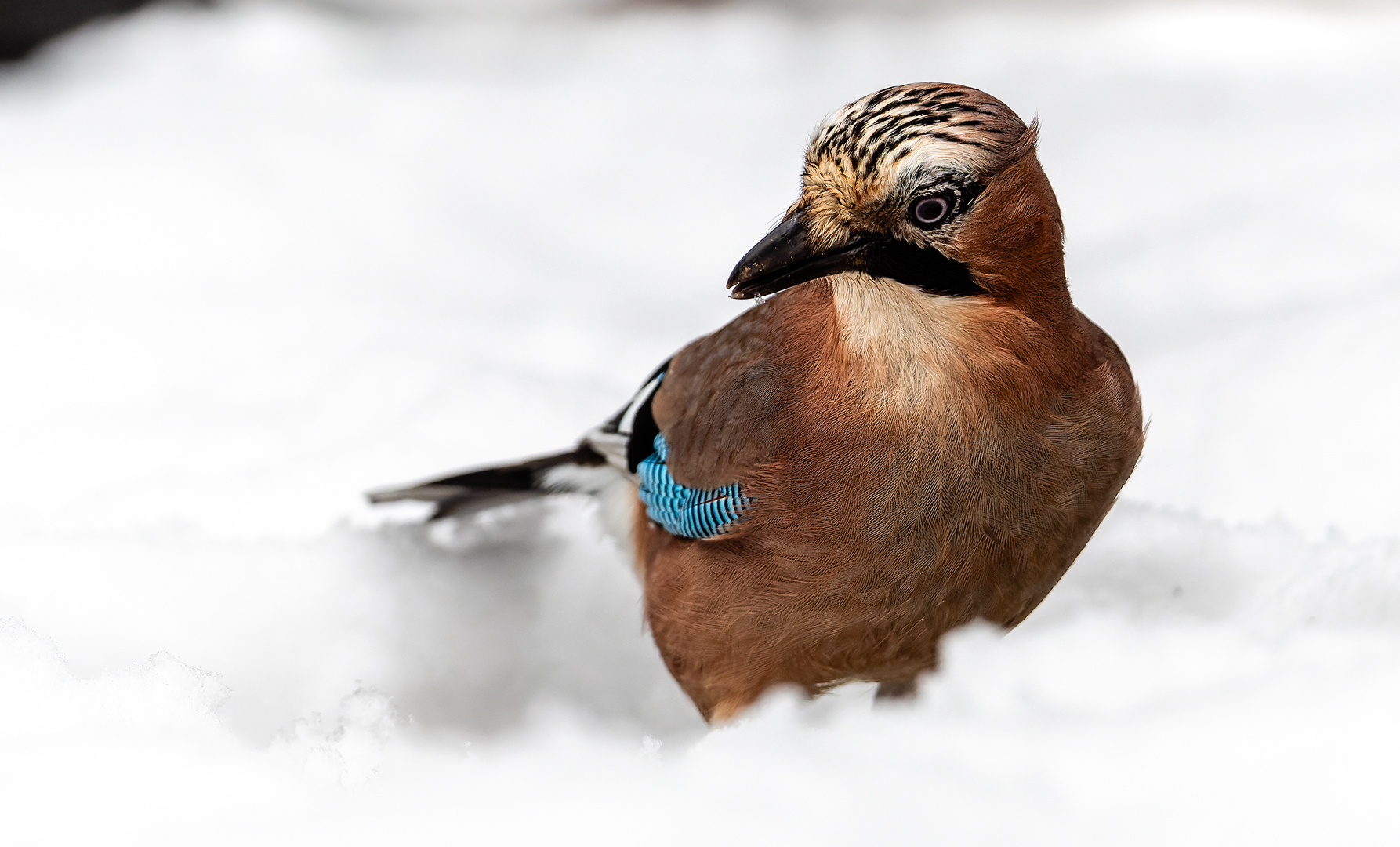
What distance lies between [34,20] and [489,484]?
3024 mm

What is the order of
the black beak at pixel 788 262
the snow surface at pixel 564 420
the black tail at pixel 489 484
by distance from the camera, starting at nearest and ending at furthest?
1. the snow surface at pixel 564 420
2. the black beak at pixel 788 262
3. the black tail at pixel 489 484

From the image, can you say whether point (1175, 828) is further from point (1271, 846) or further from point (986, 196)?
point (986, 196)

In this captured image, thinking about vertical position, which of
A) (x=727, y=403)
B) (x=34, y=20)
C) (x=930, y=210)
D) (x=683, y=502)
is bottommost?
(x=683, y=502)

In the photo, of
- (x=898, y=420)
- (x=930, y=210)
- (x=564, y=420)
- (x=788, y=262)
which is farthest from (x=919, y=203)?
(x=564, y=420)

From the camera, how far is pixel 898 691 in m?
2.47

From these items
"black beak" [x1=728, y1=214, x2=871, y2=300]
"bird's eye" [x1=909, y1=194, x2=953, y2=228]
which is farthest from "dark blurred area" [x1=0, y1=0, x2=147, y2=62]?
"bird's eye" [x1=909, y1=194, x2=953, y2=228]

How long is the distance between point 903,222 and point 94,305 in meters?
3.00

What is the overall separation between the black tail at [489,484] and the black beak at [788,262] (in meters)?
1.08

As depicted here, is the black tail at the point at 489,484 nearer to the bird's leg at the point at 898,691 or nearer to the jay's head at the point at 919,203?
the bird's leg at the point at 898,691

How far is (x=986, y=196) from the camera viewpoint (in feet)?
5.99

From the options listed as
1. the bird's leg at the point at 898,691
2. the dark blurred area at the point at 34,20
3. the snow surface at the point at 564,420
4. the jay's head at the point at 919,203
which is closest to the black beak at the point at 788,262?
the jay's head at the point at 919,203

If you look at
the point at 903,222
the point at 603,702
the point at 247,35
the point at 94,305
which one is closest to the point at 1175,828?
the point at 903,222

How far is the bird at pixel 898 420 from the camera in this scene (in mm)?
1824

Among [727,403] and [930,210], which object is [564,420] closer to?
[727,403]
